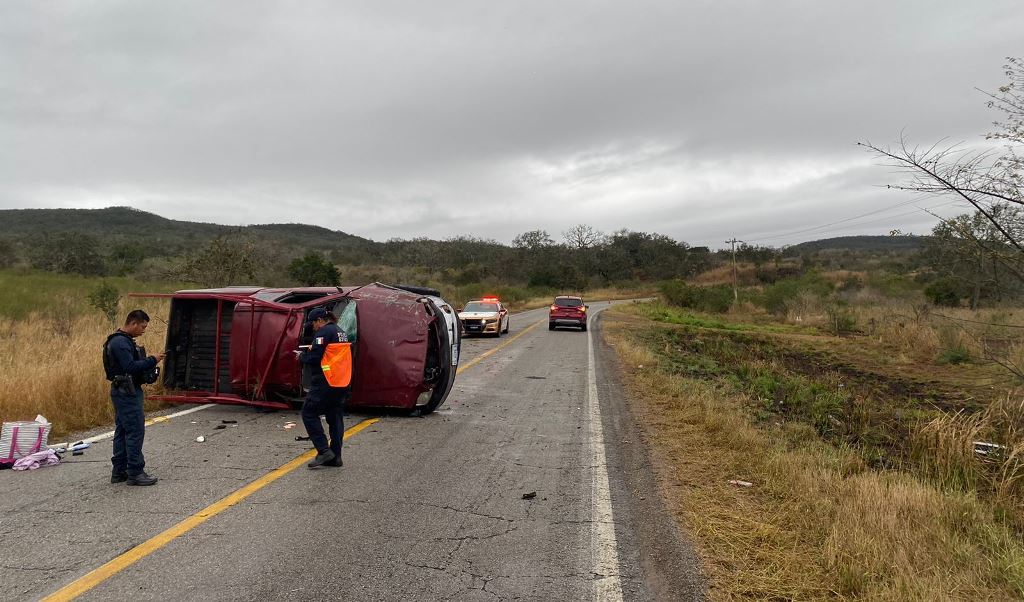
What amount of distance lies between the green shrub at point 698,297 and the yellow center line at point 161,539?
51.6m

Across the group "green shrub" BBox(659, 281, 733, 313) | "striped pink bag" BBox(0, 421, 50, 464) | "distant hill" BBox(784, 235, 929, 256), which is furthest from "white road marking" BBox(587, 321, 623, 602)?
"distant hill" BBox(784, 235, 929, 256)

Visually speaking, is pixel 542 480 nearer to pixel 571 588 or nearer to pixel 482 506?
pixel 482 506

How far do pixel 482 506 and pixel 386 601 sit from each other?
5.43ft

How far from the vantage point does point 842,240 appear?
142 meters

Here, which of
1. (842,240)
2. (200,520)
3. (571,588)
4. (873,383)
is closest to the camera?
(571,588)

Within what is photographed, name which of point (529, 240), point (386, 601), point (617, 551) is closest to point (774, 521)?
point (617, 551)

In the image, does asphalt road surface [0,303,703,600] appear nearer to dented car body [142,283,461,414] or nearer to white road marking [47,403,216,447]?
white road marking [47,403,216,447]

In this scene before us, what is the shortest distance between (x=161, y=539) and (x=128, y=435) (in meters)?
1.54

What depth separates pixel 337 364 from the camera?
19.6 ft

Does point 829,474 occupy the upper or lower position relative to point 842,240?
lower

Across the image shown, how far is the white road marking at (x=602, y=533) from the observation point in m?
3.54

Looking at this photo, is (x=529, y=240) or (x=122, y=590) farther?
(x=529, y=240)

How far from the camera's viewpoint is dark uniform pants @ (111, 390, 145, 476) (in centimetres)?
508

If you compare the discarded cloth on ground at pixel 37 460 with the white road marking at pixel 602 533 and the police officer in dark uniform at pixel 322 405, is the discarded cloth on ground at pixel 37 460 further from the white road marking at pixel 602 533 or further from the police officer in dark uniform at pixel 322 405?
the white road marking at pixel 602 533
